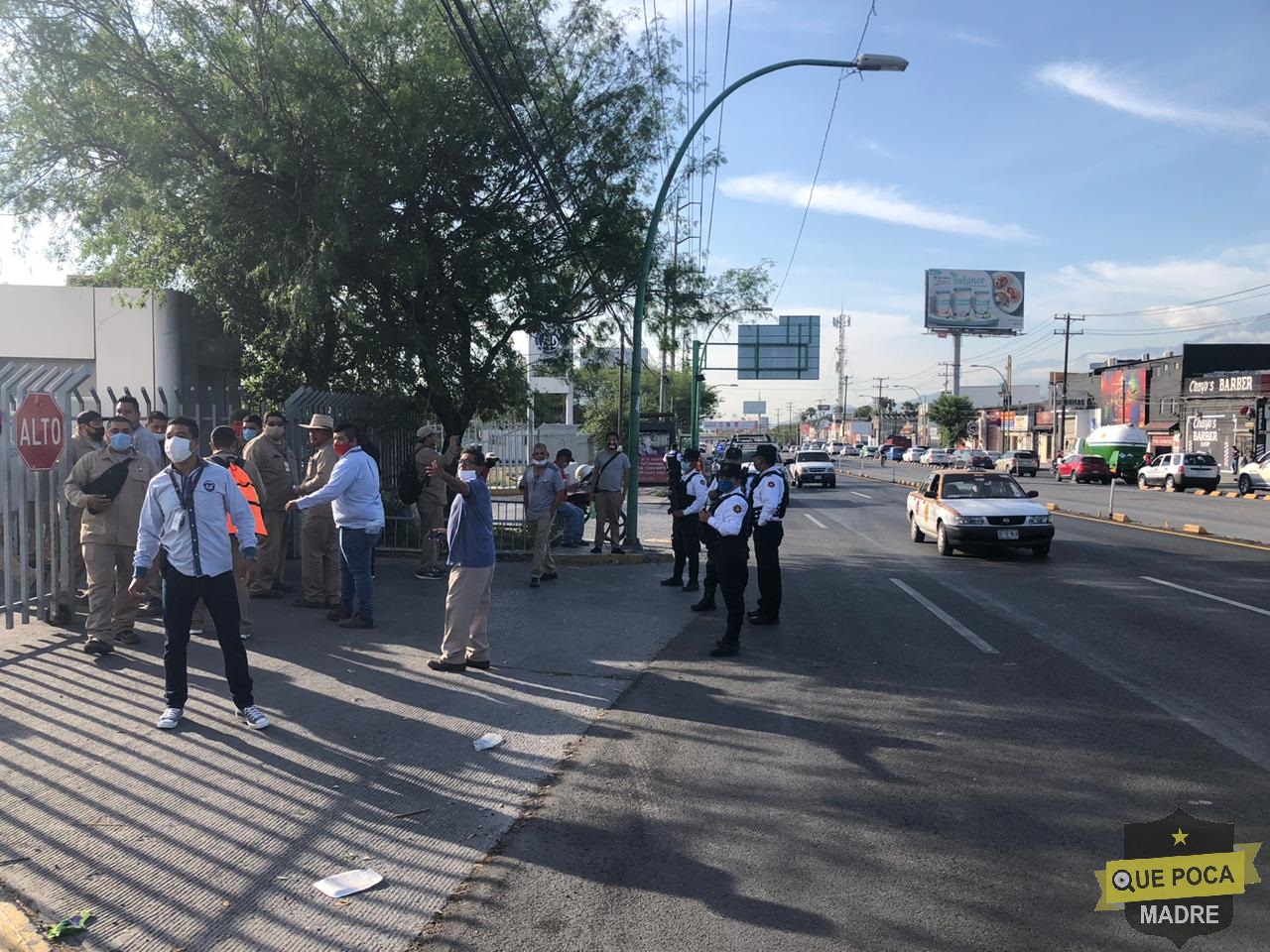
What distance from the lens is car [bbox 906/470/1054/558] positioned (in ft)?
51.4

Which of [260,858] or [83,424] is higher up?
[83,424]

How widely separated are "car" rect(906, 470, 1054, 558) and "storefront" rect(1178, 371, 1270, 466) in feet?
125

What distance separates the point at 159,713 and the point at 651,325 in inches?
557

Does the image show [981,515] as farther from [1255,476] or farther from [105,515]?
[1255,476]

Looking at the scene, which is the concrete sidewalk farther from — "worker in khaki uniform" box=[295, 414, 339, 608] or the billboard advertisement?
the billboard advertisement

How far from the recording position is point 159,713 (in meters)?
6.71

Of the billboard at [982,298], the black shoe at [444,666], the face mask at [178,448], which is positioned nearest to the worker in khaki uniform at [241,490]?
the black shoe at [444,666]

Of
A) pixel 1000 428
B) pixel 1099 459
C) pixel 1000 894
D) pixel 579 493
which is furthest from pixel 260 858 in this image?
pixel 1000 428

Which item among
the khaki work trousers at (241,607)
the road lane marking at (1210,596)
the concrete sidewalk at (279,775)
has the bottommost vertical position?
the concrete sidewalk at (279,775)

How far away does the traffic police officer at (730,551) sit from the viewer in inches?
351

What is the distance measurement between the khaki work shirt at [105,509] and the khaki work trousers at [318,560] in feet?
7.50

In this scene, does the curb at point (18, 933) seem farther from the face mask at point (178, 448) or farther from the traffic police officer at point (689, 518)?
the traffic police officer at point (689, 518)

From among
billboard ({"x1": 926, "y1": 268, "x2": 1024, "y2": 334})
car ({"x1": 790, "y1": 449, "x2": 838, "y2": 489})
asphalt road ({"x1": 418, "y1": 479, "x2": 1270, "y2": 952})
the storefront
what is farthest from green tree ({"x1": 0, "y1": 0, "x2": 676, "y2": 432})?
billboard ({"x1": 926, "y1": 268, "x2": 1024, "y2": 334})

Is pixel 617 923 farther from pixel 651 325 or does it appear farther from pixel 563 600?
pixel 651 325
